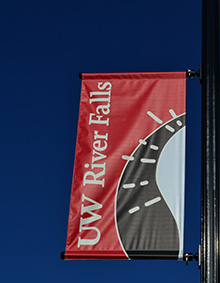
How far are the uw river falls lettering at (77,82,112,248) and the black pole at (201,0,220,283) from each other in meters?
0.68

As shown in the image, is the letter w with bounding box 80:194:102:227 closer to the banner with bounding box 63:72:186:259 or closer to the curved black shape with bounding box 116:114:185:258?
the banner with bounding box 63:72:186:259

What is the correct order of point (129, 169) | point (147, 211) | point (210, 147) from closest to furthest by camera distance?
point (210, 147)
point (147, 211)
point (129, 169)

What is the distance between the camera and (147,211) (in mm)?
3723

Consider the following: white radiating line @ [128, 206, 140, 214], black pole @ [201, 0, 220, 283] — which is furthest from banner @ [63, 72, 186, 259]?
black pole @ [201, 0, 220, 283]

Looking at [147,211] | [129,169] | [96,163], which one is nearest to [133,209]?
[147,211]

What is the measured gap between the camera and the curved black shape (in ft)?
12.0

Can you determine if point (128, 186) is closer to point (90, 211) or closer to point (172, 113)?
point (90, 211)

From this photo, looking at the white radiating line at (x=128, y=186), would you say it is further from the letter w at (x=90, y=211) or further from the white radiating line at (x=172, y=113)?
the white radiating line at (x=172, y=113)

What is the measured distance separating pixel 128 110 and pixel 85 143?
36 centimetres

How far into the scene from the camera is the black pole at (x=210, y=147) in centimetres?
334

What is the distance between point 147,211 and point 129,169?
0.30 m

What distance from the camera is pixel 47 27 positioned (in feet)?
16.0

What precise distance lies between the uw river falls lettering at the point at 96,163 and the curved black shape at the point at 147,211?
0.15 m

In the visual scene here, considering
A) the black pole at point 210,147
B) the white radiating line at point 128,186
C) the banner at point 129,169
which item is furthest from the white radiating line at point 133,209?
the black pole at point 210,147
